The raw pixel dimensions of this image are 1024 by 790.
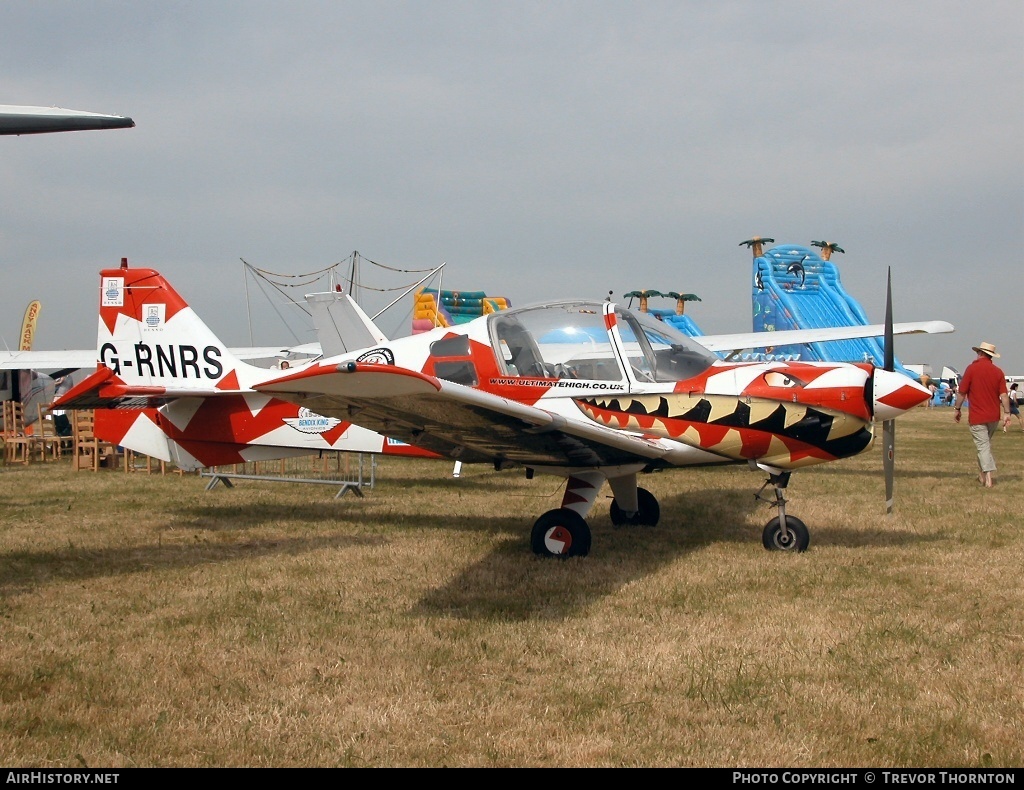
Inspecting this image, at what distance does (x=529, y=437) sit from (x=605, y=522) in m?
3.00

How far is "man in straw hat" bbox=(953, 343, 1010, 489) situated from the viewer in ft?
41.0

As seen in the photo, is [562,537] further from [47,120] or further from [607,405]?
[47,120]

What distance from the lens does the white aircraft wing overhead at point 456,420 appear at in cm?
456

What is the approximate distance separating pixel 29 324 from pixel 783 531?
136ft

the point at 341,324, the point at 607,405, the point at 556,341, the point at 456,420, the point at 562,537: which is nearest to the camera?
the point at 456,420

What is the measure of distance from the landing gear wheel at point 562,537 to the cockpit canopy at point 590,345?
1222mm

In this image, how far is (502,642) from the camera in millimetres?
5027

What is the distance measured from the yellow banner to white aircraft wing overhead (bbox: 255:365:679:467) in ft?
127

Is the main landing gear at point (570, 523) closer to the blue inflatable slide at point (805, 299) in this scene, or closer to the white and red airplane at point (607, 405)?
the white and red airplane at point (607, 405)

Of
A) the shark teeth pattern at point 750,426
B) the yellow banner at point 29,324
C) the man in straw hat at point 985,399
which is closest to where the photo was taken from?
the shark teeth pattern at point 750,426

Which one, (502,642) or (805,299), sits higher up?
(805,299)

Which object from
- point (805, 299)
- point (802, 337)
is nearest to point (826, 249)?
point (805, 299)

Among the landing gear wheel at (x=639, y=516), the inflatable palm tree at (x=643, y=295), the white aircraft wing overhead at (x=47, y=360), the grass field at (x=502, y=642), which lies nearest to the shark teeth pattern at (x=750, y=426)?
the grass field at (x=502, y=642)

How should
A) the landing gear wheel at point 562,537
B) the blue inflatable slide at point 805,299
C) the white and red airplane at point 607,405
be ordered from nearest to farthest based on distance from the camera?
the white and red airplane at point 607,405
the landing gear wheel at point 562,537
the blue inflatable slide at point 805,299
